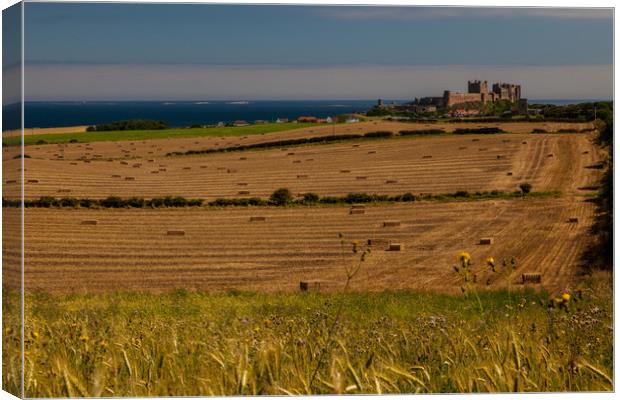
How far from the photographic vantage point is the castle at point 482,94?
26.2 ft

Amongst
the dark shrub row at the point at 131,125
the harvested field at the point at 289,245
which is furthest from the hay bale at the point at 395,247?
the dark shrub row at the point at 131,125

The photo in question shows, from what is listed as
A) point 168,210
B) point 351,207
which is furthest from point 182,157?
point 351,207

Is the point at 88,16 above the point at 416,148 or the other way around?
above

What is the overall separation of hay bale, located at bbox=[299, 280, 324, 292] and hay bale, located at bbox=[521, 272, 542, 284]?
2240 mm

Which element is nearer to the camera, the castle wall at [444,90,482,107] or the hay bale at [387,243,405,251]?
the castle wall at [444,90,482,107]

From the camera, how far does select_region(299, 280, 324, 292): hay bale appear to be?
400 inches

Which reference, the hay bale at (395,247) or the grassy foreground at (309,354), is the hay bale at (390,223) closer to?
the hay bale at (395,247)

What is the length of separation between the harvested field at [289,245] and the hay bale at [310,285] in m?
0.12

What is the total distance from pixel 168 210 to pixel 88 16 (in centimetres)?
662

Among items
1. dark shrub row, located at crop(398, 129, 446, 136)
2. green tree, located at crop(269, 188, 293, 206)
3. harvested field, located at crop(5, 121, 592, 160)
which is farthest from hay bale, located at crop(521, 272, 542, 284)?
green tree, located at crop(269, 188, 293, 206)

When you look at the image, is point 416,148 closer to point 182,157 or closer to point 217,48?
point 182,157

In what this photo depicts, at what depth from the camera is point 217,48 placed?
768cm

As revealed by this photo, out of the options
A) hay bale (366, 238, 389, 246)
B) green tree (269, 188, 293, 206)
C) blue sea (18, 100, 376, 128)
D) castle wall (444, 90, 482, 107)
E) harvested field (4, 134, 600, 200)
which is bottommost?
hay bale (366, 238, 389, 246)

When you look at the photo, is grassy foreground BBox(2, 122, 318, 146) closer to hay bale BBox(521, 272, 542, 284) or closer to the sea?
the sea
